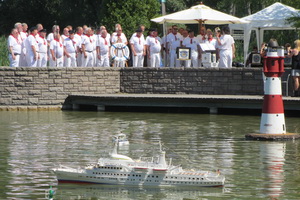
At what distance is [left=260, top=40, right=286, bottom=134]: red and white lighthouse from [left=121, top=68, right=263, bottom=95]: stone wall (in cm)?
695

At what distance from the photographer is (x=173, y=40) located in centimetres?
2797

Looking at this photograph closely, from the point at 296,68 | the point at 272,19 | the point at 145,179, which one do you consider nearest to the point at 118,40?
the point at 272,19

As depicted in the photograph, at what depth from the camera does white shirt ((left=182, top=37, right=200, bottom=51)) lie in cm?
2686

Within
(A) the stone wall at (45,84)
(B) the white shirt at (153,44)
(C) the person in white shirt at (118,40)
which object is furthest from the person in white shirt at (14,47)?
(B) the white shirt at (153,44)

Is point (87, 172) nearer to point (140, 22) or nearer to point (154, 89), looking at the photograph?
point (154, 89)

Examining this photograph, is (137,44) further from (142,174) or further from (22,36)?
(142,174)

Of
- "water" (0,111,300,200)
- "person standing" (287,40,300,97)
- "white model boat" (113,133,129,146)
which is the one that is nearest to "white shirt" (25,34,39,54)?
"water" (0,111,300,200)

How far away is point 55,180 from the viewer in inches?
450

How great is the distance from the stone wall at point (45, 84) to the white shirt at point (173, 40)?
3.96 m

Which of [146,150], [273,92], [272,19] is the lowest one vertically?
[146,150]

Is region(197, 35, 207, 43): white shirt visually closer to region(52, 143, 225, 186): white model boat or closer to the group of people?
the group of people

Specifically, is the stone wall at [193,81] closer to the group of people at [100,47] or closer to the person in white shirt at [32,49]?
the group of people at [100,47]

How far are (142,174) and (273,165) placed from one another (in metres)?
2.93

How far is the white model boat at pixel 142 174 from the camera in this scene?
10.7 metres
